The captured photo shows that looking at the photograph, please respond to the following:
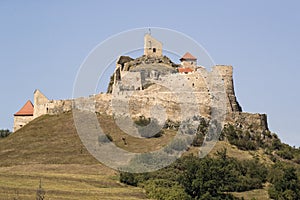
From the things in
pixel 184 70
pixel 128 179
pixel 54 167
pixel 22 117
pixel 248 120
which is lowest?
pixel 128 179

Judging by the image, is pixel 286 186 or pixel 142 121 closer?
pixel 286 186

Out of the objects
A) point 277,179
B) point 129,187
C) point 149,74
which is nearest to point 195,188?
point 129,187

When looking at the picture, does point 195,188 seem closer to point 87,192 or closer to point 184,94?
point 87,192

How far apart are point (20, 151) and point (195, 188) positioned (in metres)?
19.1

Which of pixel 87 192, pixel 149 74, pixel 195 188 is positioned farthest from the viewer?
pixel 149 74

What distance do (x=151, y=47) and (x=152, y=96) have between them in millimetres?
15879

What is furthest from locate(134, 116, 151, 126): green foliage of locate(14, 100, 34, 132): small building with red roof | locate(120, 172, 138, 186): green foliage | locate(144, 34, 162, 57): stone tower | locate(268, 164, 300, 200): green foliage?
locate(144, 34, 162, 57): stone tower

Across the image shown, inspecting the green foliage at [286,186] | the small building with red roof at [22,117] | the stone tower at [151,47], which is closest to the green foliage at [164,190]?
the green foliage at [286,186]

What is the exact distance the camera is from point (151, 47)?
288 feet

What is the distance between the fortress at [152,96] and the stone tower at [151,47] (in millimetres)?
2498

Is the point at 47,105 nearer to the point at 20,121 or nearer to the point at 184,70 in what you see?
the point at 20,121

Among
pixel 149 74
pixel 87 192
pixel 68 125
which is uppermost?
pixel 149 74

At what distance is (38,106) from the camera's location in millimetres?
81250

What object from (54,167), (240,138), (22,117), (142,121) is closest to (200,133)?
(240,138)
